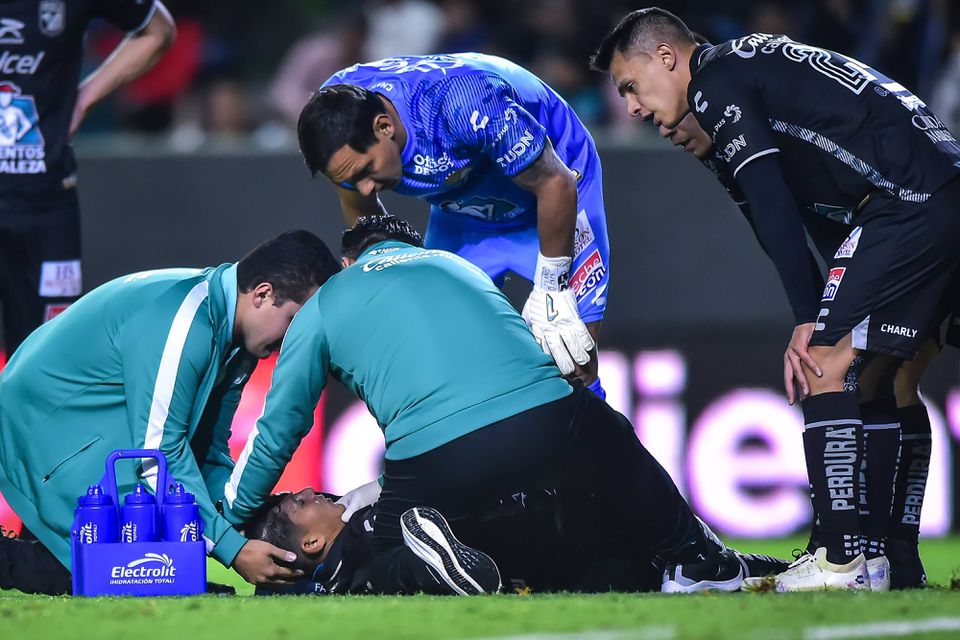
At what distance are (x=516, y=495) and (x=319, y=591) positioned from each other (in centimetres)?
80

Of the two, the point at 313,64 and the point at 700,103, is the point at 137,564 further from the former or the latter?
the point at 313,64

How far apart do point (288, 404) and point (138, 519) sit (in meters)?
0.61

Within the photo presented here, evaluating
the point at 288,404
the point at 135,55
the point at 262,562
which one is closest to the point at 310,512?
the point at 262,562

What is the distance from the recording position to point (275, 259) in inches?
198

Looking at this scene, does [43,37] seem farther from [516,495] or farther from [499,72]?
[516,495]

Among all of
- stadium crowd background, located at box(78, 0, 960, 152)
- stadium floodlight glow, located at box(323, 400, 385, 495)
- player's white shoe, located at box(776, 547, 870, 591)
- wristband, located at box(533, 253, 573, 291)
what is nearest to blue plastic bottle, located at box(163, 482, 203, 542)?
wristband, located at box(533, 253, 573, 291)

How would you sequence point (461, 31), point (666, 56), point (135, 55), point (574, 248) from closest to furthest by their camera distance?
point (666, 56), point (574, 248), point (135, 55), point (461, 31)

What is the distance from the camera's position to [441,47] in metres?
9.98

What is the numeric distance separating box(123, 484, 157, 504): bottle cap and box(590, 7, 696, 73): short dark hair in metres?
2.19

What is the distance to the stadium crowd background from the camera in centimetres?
920

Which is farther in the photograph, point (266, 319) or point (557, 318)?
point (557, 318)

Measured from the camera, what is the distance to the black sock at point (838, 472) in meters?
4.50

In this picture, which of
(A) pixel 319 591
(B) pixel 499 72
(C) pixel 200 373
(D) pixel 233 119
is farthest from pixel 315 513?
(D) pixel 233 119

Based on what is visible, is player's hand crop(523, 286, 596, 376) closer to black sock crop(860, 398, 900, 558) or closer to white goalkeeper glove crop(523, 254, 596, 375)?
white goalkeeper glove crop(523, 254, 596, 375)
